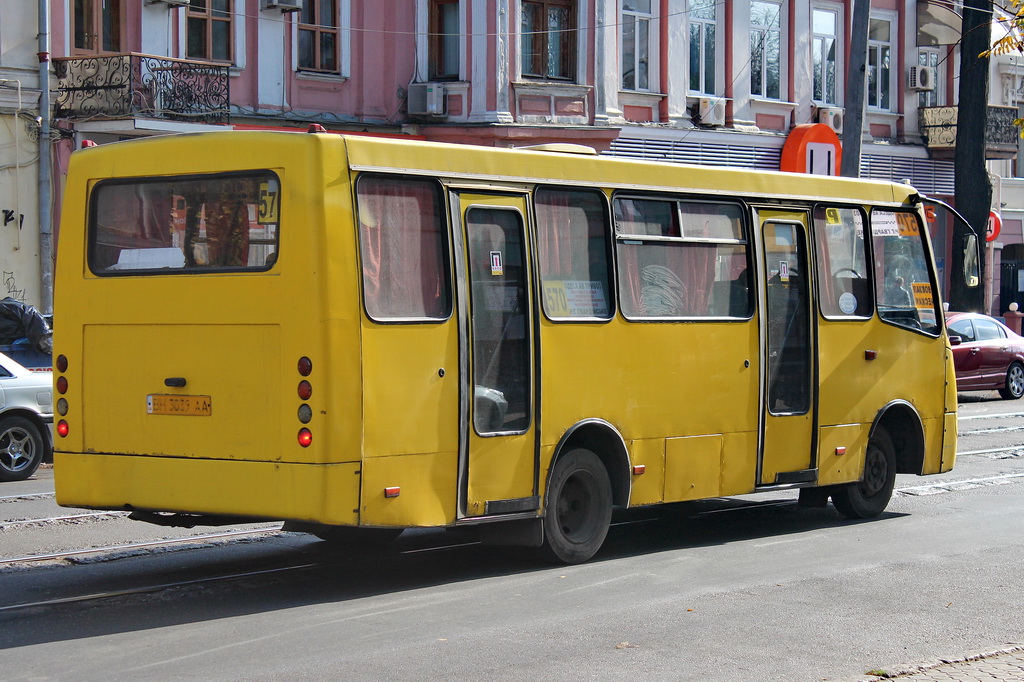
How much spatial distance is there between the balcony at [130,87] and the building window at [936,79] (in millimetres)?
19717

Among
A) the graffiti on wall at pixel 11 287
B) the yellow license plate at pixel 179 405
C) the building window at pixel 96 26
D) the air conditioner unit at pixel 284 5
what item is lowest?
the yellow license plate at pixel 179 405

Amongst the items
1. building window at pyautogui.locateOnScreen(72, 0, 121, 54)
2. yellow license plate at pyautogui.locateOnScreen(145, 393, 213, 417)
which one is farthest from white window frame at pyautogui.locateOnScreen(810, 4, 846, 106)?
yellow license plate at pyautogui.locateOnScreen(145, 393, 213, 417)

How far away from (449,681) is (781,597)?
2.81 m

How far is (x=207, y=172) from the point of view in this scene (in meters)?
8.32

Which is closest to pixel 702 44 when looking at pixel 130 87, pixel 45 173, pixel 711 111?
pixel 711 111

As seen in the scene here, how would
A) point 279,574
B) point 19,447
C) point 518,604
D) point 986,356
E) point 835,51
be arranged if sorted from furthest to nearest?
point 835,51, point 986,356, point 19,447, point 279,574, point 518,604

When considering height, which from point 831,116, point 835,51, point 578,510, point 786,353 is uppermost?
point 835,51

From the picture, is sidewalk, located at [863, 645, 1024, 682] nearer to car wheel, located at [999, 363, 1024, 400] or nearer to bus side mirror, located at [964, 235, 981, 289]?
bus side mirror, located at [964, 235, 981, 289]

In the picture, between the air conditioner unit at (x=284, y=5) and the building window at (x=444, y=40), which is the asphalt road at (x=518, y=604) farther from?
the building window at (x=444, y=40)

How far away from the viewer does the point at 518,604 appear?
8125mm

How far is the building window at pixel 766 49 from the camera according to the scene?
3166cm

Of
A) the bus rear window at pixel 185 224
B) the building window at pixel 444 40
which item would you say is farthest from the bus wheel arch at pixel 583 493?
the building window at pixel 444 40

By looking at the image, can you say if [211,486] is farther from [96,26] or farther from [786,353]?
[96,26]

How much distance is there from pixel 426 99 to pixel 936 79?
16711 mm
